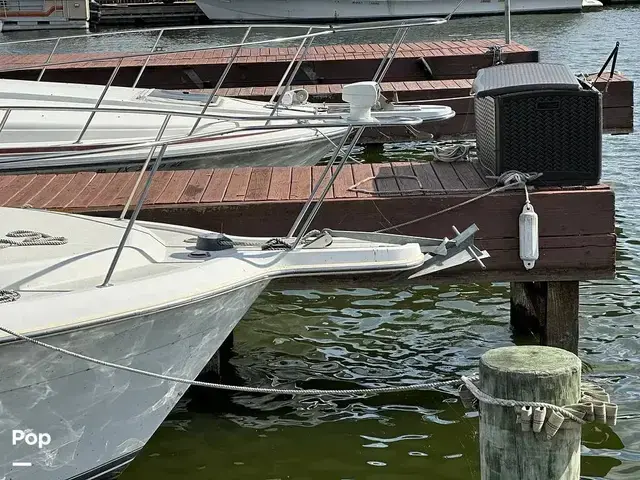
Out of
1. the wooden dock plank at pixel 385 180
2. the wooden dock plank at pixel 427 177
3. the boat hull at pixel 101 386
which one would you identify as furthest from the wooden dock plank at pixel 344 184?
the boat hull at pixel 101 386

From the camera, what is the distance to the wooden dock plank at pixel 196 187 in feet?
24.5

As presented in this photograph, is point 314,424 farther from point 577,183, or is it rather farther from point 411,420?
point 577,183

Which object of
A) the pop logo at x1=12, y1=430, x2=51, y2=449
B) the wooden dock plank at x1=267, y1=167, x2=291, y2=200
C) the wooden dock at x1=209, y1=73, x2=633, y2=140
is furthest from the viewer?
the wooden dock at x1=209, y1=73, x2=633, y2=140

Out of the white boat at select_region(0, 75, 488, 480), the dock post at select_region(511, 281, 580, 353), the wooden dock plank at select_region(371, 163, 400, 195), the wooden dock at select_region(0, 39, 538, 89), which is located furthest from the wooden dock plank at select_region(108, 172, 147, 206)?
the wooden dock at select_region(0, 39, 538, 89)

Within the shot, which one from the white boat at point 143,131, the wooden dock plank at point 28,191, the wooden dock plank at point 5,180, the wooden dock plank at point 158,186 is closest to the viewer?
the wooden dock plank at point 158,186

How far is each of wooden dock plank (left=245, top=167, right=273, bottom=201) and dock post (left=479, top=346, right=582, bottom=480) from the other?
10.1 ft

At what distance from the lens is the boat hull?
16.5 ft

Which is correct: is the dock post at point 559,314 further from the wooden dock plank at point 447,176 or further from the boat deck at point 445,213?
the wooden dock plank at point 447,176

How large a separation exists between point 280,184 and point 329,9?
40377mm

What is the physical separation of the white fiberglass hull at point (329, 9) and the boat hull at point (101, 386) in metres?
41.7

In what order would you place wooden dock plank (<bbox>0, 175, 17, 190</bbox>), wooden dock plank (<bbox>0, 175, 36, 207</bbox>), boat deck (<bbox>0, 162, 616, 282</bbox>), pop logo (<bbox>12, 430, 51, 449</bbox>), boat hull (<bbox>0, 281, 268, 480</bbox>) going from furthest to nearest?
wooden dock plank (<bbox>0, 175, 17, 190</bbox>) < wooden dock plank (<bbox>0, 175, 36, 207</bbox>) < boat deck (<bbox>0, 162, 616, 282</bbox>) < pop logo (<bbox>12, 430, 51, 449</bbox>) < boat hull (<bbox>0, 281, 268, 480</bbox>)

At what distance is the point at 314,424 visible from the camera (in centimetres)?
689

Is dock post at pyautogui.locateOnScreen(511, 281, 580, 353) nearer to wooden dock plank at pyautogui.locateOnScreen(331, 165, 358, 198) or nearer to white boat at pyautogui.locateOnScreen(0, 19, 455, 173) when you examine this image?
wooden dock plank at pyautogui.locateOnScreen(331, 165, 358, 198)

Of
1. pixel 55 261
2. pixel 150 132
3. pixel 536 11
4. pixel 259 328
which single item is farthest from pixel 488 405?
pixel 536 11
